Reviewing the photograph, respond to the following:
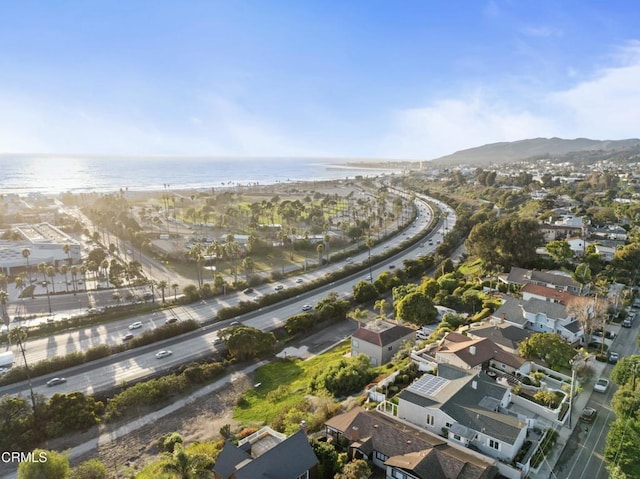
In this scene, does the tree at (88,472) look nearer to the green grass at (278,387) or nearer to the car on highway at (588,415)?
the green grass at (278,387)

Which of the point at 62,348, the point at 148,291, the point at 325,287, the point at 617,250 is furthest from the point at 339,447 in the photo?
the point at 617,250

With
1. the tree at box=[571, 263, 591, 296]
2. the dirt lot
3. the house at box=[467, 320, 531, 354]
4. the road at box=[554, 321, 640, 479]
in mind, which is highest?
the tree at box=[571, 263, 591, 296]

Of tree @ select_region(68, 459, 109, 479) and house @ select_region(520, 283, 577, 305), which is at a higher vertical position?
house @ select_region(520, 283, 577, 305)

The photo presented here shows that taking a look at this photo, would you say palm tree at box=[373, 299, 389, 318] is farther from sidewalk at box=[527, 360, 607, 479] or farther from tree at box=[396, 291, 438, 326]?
sidewalk at box=[527, 360, 607, 479]

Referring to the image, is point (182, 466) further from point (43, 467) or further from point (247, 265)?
point (247, 265)

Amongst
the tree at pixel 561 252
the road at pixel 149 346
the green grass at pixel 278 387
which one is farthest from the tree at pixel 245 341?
the tree at pixel 561 252

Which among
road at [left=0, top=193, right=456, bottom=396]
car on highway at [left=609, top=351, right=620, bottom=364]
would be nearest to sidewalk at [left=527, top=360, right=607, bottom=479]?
car on highway at [left=609, top=351, right=620, bottom=364]
